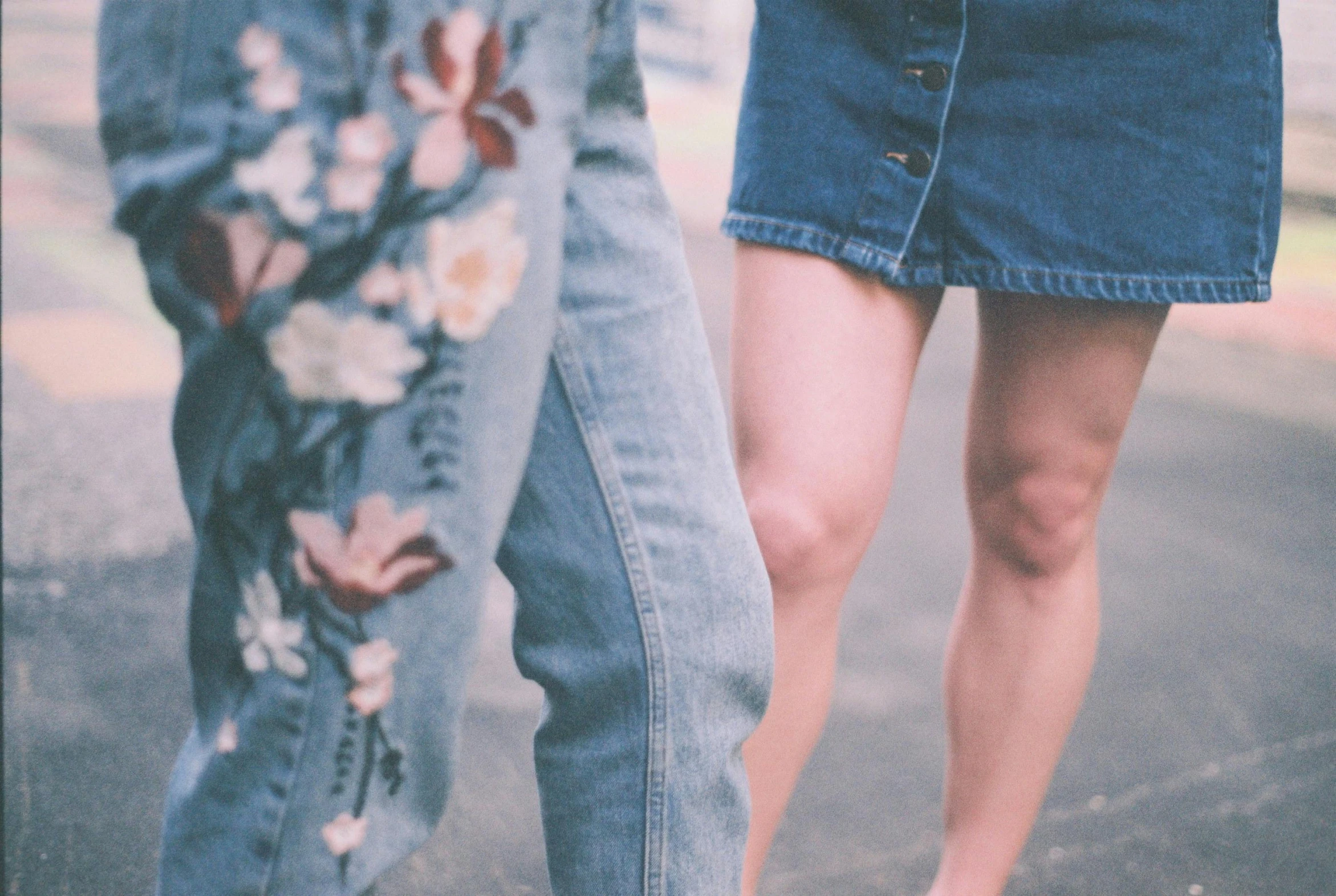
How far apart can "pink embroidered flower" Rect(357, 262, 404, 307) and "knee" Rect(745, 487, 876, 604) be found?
580 millimetres

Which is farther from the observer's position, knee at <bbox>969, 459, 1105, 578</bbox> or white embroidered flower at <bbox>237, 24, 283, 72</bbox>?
knee at <bbox>969, 459, 1105, 578</bbox>

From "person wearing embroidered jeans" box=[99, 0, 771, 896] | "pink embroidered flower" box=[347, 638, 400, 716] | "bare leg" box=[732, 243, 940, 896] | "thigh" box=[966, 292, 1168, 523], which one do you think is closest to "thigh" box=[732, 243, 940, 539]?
"bare leg" box=[732, 243, 940, 896]

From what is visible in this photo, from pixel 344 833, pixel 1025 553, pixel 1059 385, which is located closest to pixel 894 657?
pixel 1025 553

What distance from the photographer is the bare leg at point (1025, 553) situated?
4.14 ft

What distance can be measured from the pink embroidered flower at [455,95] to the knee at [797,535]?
59 centimetres

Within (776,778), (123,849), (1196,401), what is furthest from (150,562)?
(1196,401)

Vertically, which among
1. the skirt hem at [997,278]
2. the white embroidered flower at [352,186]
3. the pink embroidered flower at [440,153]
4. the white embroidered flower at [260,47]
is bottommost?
the skirt hem at [997,278]

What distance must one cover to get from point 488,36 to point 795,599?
72 centimetres

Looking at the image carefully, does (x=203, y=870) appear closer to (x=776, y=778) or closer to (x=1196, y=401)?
(x=776, y=778)

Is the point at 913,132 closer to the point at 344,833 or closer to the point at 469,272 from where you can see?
the point at 469,272

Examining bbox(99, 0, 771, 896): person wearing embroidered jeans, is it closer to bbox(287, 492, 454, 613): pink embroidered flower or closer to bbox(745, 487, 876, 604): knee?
bbox(287, 492, 454, 613): pink embroidered flower

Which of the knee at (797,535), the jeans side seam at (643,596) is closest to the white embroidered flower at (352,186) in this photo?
the jeans side seam at (643,596)

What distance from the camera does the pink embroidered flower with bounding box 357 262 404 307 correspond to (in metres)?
0.62

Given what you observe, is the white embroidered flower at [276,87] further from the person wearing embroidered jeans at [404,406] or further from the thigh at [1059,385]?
the thigh at [1059,385]
